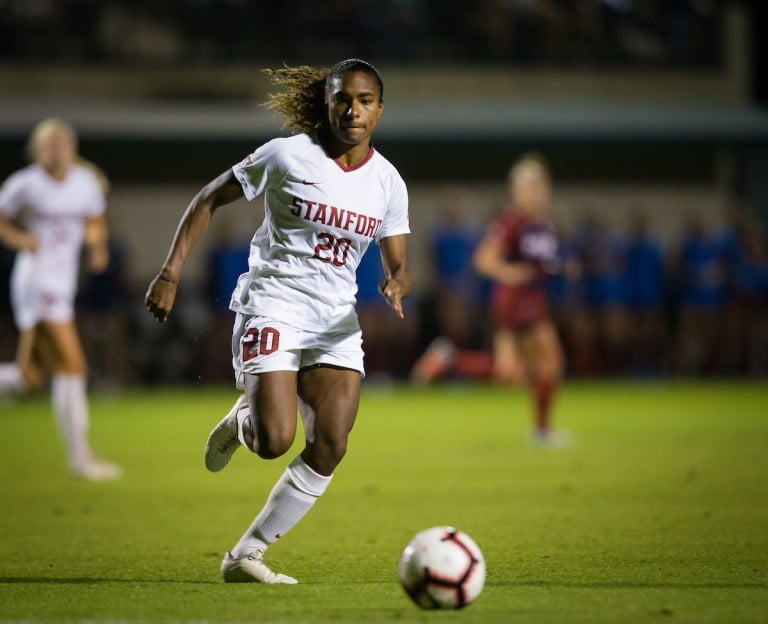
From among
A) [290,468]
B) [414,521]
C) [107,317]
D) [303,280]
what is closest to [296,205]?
[303,280]

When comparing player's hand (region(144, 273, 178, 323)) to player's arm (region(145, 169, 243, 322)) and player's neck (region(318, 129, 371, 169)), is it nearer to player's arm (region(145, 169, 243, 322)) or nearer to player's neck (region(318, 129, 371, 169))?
player's arm (region(145, 169, 243, 322))

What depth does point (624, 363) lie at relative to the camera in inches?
923

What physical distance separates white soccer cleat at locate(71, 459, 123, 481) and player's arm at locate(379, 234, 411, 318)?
16.8 feet

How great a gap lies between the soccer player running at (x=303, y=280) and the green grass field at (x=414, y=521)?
54 centimetres

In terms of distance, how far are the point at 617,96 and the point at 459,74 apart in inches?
122

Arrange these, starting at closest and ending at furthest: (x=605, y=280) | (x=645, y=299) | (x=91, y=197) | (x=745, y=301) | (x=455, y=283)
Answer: (x=91, y=197) → (x=455, y=283) → (x=605, y=280) → (x=645, y=299) → (x=745, y=301)

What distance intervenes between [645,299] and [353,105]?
55.1ft

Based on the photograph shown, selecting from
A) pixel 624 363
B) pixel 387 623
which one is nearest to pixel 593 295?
pixel 624 363

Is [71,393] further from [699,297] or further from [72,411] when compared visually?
[699,297]

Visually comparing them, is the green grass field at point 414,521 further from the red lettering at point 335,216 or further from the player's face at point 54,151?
the player's face at point 54,151

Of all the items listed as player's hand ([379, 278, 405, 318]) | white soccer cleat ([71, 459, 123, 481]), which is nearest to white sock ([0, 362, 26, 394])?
white soccer cleat ([71, 459, 123, 481])

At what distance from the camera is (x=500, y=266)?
13.7 metres

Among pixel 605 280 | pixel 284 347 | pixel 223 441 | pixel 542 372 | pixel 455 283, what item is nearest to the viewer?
pixel 284 347

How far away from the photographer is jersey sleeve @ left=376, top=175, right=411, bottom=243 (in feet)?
22.7
